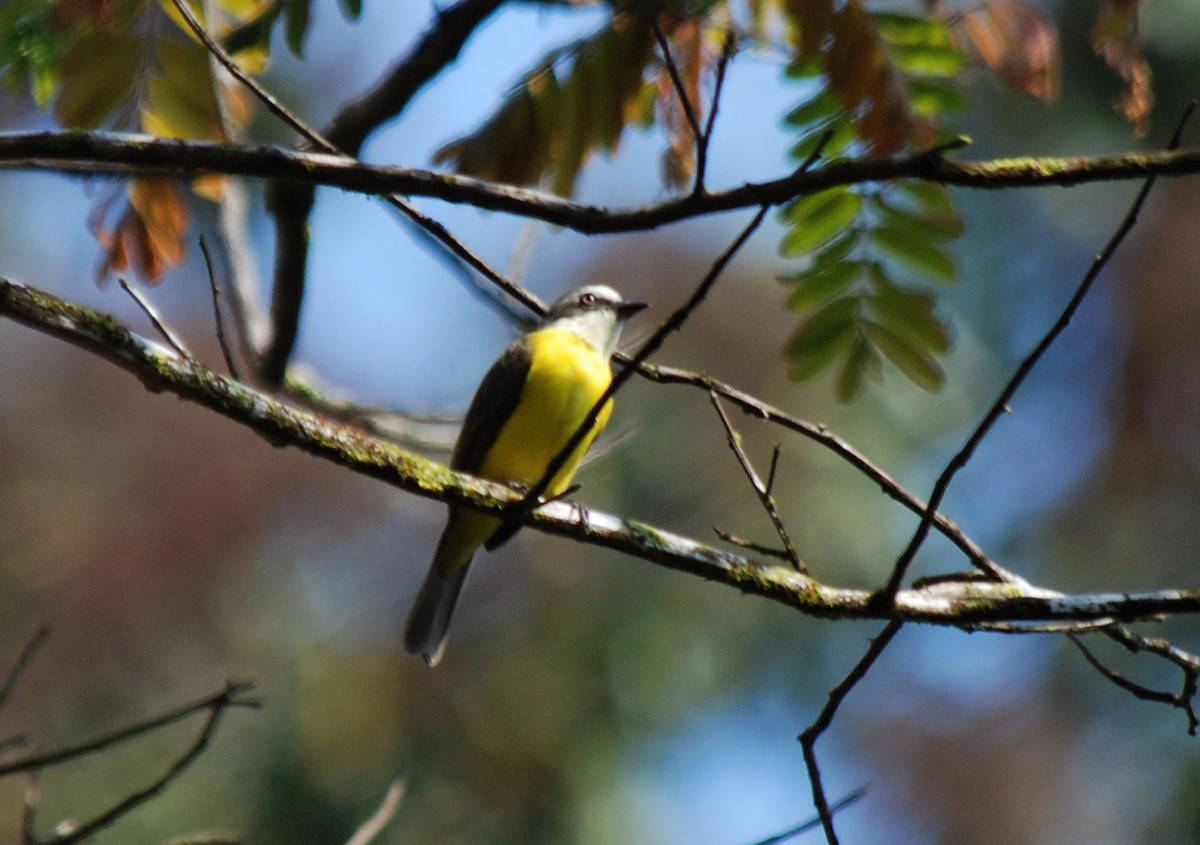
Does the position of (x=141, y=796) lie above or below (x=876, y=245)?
below

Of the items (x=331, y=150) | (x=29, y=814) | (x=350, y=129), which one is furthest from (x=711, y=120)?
(x=29, y=814)

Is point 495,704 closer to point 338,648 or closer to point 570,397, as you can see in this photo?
point 338,648

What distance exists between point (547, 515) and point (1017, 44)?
1.98 meters

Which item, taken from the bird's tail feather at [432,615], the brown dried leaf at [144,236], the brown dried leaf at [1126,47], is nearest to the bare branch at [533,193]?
the brown dried leaf at [1126,47]

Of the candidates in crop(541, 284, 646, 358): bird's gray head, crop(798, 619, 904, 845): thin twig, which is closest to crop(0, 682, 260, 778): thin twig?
crop(798, 619, 904, 845): thin twig

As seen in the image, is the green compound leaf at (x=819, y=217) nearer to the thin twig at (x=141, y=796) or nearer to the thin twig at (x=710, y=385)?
the thin twig at (x=710, y=385)

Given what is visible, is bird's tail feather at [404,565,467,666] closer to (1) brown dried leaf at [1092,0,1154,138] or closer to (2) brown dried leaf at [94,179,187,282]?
(2) brown dried leaf at [94,179,187,282]

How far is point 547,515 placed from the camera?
3039 millimetres

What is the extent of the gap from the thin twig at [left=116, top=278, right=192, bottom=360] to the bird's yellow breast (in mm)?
2126

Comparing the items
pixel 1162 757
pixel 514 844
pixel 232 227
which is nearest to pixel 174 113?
pixel 232 227

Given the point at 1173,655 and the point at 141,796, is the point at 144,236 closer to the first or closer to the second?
the point at 141,796

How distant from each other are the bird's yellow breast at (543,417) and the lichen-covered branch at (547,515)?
5.81 ft

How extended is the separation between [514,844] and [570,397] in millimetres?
5080

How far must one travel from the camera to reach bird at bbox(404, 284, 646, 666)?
4941mm
